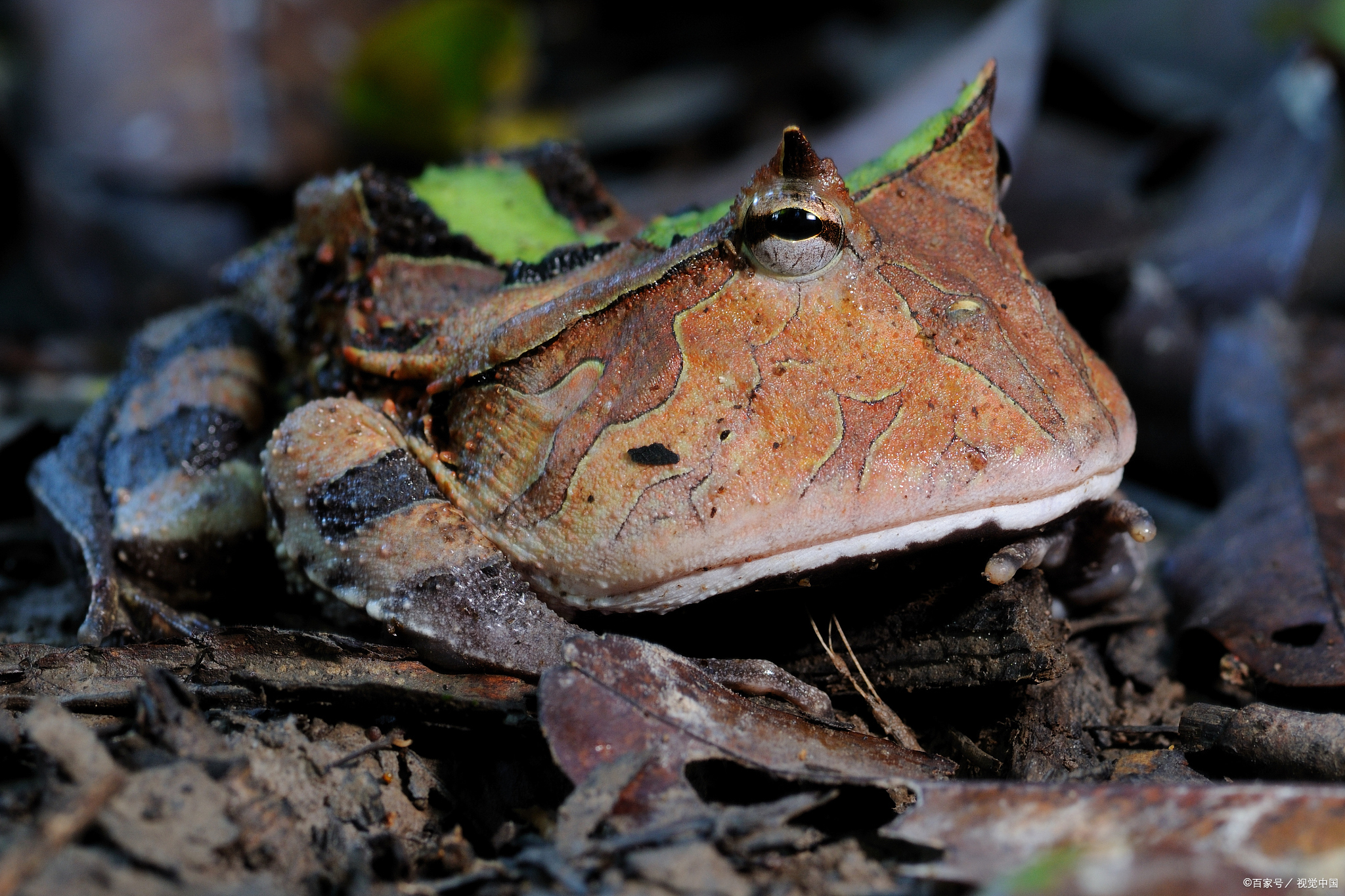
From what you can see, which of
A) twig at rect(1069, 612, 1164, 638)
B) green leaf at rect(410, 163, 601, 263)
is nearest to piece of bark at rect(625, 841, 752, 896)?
twig at rect(1069, 612, 1164, 638)

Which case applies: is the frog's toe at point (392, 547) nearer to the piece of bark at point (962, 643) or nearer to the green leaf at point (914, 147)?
the piece of bark at point (962, 643)

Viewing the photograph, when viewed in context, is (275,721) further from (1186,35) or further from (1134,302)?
(1186,35)

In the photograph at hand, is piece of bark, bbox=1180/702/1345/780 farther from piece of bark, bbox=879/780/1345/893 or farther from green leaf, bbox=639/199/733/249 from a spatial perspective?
green leaf, bbox=639/199/733/249

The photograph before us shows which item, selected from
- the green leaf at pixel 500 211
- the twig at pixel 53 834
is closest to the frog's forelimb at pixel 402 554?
the green leaf at pixel 500 211

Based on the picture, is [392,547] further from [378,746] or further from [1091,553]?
[1091,553]

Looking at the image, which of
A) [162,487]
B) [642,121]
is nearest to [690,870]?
[162,487]

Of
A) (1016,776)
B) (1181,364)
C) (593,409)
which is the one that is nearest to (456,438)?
(593,409)

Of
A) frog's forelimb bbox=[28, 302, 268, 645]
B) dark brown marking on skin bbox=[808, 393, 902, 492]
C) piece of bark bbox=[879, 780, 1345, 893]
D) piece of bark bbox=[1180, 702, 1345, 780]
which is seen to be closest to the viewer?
piece of bark bbox=[879, 780, 1345, 893]

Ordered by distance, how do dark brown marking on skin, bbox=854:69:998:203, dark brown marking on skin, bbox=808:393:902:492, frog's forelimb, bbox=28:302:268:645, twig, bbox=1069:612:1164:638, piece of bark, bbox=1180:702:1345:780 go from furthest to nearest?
frog's forelimb, bbox=28:302:268:645 < twig, bbox=1069:612:1164:638 < dark brown marking on skin, bbox=854:69:998:203 < dark brown marking on skin, bbox=808:393:902:492 < piece of bark, bbox=1180:702:1345:780
